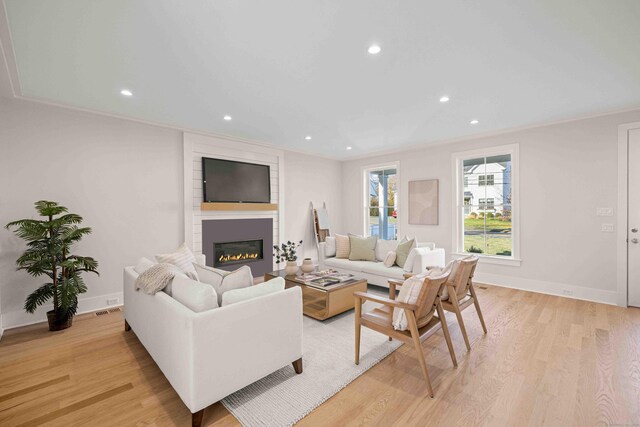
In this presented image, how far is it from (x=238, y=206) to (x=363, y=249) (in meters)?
2.33

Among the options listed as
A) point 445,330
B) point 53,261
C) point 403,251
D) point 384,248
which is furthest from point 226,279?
point 384,248

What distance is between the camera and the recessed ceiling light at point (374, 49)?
2236 mm

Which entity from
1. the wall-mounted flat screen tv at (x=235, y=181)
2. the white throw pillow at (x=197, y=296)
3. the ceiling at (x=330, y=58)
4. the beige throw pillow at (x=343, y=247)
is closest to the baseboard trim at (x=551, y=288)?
the beige throw pillow at (x=343, y=247)

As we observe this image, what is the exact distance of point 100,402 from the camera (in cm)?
195

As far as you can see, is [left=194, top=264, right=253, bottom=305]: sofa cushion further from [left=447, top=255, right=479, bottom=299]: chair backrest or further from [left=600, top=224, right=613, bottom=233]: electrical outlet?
[left=600, top=224, right=613, bottom=233]: electrical outlet

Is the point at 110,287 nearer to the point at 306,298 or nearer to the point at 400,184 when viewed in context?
the point at 306,298

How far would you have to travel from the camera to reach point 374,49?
7.47 ft

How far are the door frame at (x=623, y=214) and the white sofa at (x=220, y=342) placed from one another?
174 inches

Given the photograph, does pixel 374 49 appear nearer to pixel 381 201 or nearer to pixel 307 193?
pixel 307 193

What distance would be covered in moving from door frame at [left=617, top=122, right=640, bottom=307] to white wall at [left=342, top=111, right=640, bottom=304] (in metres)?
0.06

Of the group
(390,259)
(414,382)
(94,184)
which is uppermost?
(94,184)

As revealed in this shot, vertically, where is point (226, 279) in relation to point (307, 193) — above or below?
below

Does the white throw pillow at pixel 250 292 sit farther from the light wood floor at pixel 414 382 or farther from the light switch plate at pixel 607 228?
the light switch plate at pixel 607 228

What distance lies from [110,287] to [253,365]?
121 inches
